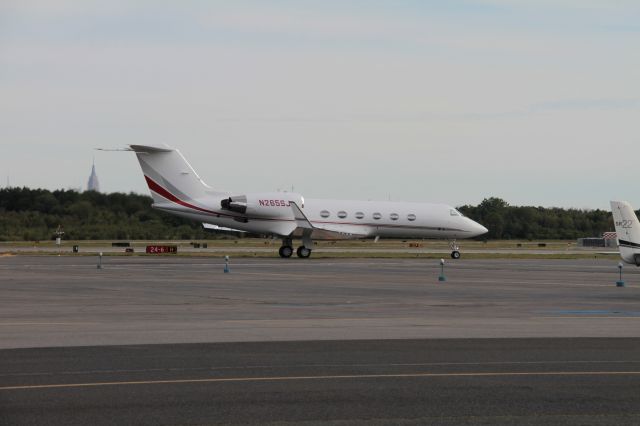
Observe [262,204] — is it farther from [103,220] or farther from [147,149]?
[103,220]

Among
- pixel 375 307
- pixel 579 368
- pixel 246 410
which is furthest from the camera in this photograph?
pixel 375 307

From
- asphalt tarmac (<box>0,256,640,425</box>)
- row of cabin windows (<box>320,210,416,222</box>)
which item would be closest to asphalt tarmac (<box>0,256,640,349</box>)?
asphalt tarmac (<box>0,256,640,425</box>)

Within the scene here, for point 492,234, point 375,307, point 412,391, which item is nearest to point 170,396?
point 412,391

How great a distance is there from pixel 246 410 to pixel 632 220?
103 ft

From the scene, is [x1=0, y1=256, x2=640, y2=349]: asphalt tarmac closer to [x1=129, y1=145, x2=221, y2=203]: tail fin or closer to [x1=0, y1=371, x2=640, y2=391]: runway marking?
[x1=0, y1=371, x2=640, y2=391]: runway marking

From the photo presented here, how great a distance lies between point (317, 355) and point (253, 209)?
137 feet

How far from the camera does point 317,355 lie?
14664 mm

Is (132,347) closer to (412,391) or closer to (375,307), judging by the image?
(412,391)

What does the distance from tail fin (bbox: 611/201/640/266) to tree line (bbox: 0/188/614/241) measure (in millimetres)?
60264

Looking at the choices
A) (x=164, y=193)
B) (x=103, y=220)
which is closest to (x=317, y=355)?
(x=164, y=193)

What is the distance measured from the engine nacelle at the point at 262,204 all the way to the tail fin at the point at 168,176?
1606 mm

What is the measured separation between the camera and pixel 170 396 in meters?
10.9

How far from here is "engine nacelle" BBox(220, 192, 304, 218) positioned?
55.9 metres

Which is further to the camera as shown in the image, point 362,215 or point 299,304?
point 362,215
